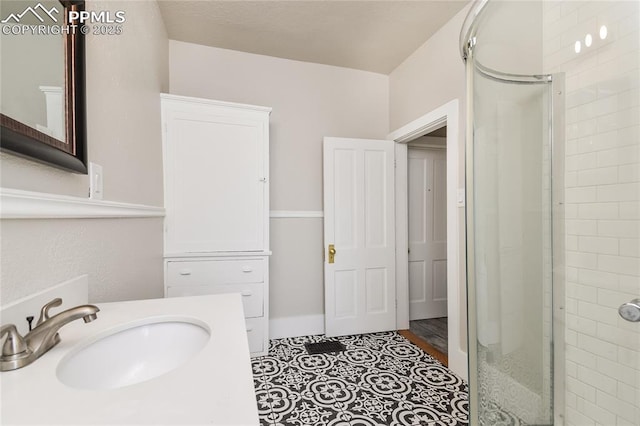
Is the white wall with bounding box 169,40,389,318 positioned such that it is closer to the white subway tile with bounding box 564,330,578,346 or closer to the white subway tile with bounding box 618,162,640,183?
the white subway tile with bounding box 564,330,578,346

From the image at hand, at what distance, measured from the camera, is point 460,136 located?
2.15m

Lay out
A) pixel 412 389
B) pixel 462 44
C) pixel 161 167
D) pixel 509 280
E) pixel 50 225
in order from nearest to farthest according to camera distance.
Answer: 1. pixel 50 225
2. pixel 509 280
3. pixel 462 44
4. pixel 412 389
5. pixel 161 167

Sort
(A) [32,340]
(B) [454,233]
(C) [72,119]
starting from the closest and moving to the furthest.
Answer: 1. (A) [32,340]
2. (C) [72,119]
3. (B) [454,233]

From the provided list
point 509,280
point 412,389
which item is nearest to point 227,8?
point 509,280

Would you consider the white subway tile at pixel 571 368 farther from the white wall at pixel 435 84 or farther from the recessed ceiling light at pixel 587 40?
the recessed ceiling light at pixel 587 40

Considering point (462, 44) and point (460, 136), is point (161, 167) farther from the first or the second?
point (460, 136)

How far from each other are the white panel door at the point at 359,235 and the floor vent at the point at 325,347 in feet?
0.45

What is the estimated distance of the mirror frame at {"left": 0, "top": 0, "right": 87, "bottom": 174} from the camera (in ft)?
2.47

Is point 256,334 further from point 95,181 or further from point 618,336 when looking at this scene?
point 618,336

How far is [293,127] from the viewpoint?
285 centimetres

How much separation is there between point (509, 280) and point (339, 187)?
68.1 inches

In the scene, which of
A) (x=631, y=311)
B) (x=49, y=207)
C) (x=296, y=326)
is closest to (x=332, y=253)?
(x=296, y=326)

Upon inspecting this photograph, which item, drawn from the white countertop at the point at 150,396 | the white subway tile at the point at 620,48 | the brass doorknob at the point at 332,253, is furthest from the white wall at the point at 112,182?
the white subway tile at the point at 620,48

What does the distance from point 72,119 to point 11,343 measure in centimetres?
Answer: 66
